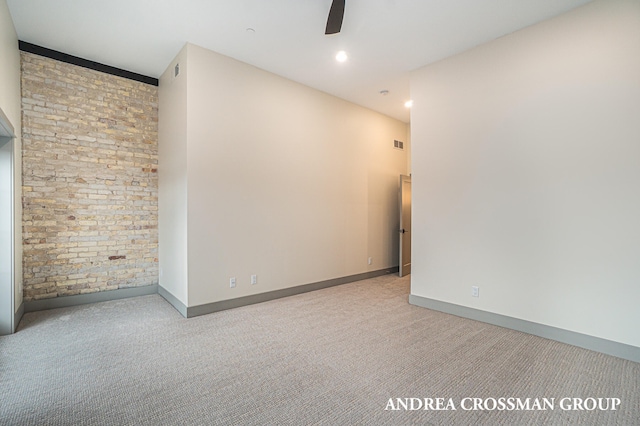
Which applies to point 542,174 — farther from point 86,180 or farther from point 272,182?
point 86,180

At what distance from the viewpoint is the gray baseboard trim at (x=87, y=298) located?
3.83m

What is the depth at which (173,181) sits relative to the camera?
4.11m

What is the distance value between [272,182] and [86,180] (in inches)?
100

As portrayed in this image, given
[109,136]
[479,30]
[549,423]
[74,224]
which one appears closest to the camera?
[549,423]

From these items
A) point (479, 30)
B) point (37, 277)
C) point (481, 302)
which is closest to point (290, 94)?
point (479, 30)

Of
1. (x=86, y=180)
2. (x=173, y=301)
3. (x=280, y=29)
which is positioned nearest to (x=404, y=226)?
(x=280, y=29)

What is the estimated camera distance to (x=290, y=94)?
4.65m

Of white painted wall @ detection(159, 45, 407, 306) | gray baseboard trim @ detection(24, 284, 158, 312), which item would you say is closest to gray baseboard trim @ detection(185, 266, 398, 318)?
white painted wall @ detection(159, 45, 407, 306)

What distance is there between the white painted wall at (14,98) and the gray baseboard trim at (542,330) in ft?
16.1

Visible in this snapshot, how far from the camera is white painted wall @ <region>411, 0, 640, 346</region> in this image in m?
2.71

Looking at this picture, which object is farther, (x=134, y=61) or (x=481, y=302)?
(x=134, y=61)

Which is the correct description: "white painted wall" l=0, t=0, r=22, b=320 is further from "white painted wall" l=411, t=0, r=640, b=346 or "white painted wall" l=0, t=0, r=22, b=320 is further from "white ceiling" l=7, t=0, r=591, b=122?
"white painted wall" l=411, t=0, r=640, b=346

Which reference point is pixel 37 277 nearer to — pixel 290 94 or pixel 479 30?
pixel 290 94

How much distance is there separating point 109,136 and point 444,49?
4700 mm
